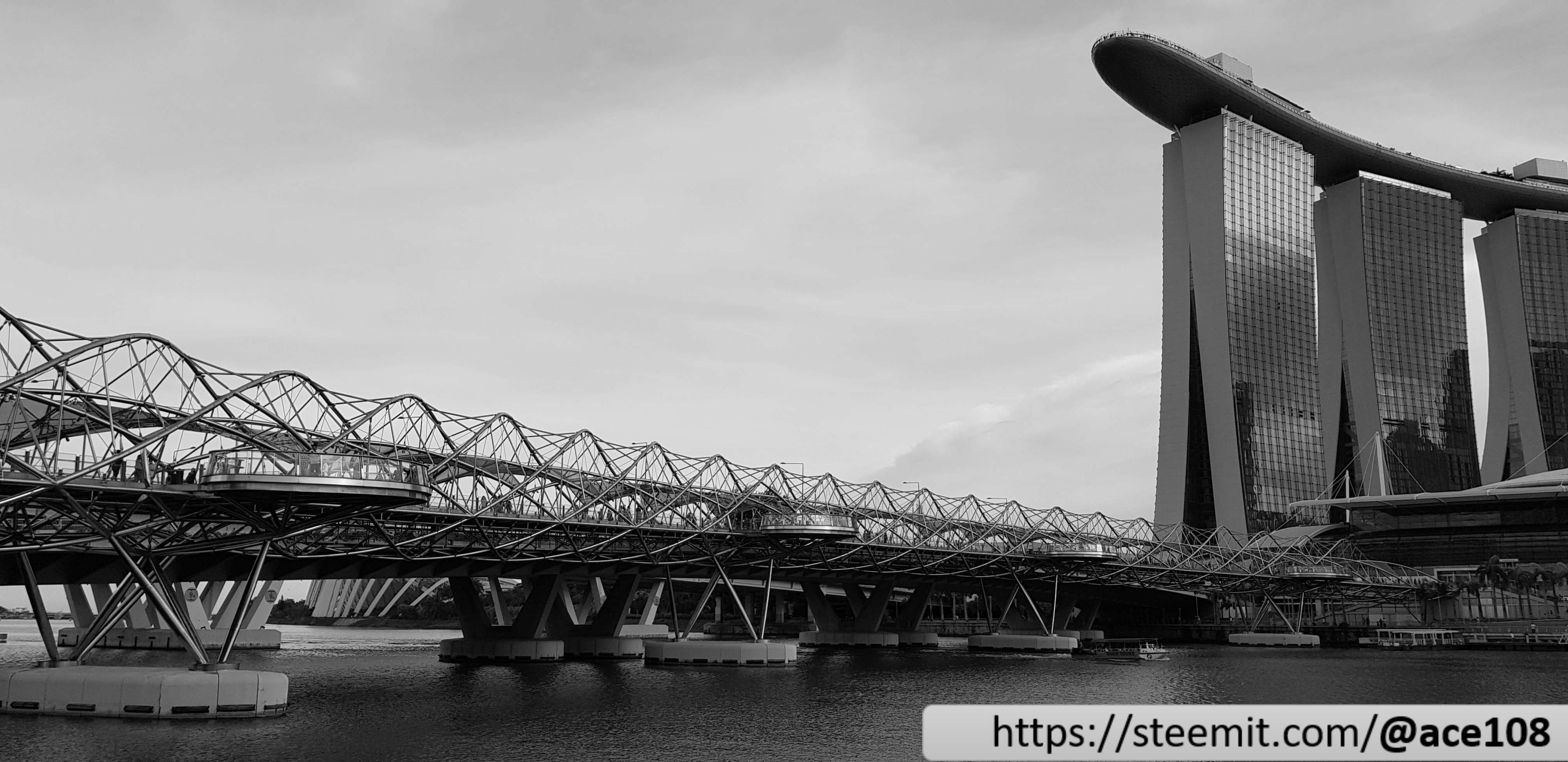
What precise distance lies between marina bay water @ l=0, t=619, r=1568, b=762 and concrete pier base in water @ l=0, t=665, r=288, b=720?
1170 millimetres

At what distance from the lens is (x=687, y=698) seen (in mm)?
66438

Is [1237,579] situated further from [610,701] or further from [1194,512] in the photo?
[610,701]

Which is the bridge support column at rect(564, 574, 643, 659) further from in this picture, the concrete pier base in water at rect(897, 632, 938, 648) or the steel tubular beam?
the steel tubular beam

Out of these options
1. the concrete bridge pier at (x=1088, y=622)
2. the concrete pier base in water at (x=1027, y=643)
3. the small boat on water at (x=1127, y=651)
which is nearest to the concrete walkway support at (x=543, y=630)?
the concrete pier base in water at (x=1027, y=643)

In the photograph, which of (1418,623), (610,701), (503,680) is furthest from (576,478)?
(1418,623)

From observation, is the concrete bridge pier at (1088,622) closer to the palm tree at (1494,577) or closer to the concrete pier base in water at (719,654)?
the palm tree at (1494,577)

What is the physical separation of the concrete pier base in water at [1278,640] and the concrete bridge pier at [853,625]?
141ft

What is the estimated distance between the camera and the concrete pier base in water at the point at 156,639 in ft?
375

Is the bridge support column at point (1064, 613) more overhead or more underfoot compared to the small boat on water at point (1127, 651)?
more overhead

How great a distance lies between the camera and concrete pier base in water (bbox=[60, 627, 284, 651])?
114 metres

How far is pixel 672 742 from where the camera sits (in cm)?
4872

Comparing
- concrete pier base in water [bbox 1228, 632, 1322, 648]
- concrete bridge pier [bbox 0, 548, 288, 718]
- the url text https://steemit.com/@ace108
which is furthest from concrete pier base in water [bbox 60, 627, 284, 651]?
the url text https://steemit.com/@ace108

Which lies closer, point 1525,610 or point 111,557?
point 111,557

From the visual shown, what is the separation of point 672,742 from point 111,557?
147 feet
